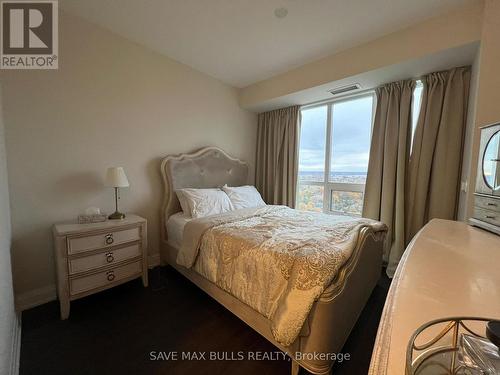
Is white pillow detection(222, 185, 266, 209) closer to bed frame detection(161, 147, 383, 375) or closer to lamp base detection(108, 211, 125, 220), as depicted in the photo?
bed frame detection(161, 147, 383, 375)

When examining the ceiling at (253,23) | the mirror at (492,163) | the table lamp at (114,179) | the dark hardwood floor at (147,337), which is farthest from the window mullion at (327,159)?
the table lamp at (114,179)

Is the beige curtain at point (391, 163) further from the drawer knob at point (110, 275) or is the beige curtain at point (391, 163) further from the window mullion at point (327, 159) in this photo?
the drawer knob at point (110, 275)

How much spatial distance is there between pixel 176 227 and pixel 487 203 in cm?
250

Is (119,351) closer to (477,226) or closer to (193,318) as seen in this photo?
(193,318)

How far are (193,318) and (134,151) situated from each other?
1.88 meters

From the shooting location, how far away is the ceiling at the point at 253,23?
5.79 feet

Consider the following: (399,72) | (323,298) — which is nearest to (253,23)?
(399,72)

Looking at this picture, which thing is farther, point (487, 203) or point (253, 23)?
point (253, 23)

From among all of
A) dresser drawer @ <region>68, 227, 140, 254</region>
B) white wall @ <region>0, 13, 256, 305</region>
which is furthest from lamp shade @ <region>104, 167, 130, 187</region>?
dresser drawer @ <region>68, 227, 140, 254</region>

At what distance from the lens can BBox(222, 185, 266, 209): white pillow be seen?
9.40 feet

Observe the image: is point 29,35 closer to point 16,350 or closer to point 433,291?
point 16,350

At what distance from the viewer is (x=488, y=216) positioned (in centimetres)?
118

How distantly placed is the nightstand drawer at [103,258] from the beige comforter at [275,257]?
487mm

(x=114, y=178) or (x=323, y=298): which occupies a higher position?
(x=114, y=178)
